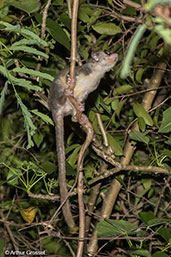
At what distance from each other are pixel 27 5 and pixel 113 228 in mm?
1738

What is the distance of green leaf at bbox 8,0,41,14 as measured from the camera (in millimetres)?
2510

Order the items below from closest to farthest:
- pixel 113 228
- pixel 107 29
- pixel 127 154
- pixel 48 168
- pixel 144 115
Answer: pixel 113 228
pixel 48 168
pixel 144 115
pixel 107 29
pixel 127 154

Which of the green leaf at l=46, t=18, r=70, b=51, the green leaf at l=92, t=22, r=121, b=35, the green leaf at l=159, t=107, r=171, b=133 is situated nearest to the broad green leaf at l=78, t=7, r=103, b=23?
the green leaf at l=92, t=22, r=121, b=35

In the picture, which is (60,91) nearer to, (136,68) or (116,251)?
(136,68)

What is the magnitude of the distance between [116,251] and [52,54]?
2.07 meters

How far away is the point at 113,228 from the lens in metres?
2.35

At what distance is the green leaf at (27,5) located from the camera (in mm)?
2510

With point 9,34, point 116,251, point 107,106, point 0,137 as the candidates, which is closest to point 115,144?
point 107,106

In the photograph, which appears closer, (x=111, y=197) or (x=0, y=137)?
(x=111, y=197)

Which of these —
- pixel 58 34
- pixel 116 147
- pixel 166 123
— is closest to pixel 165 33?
pixel 166 123

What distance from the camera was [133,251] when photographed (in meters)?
2.23

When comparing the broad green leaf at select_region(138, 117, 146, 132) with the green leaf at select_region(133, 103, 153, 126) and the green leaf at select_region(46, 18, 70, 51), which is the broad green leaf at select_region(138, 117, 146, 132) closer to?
the green leaf at select_region(133, 103, 153, 126)

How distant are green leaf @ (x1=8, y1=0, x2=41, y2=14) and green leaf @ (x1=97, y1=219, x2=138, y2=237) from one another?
1.61 m

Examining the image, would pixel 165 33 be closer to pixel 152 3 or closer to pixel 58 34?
pixel 152 3
